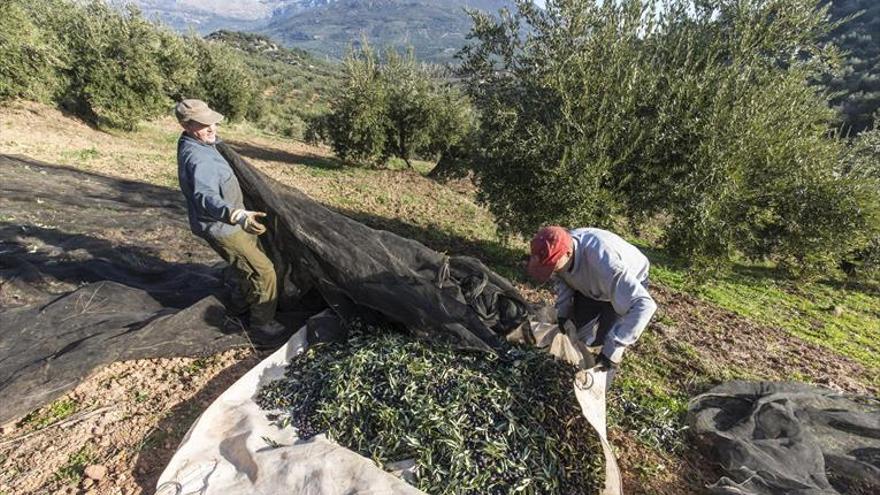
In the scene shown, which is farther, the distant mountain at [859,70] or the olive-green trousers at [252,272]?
the distant mountain at [859,70]

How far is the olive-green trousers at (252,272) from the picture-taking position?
395cm

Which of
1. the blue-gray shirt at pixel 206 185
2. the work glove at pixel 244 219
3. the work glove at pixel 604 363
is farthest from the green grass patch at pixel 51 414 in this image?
the work glove at pixel 604 363

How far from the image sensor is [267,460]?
271 centimetres

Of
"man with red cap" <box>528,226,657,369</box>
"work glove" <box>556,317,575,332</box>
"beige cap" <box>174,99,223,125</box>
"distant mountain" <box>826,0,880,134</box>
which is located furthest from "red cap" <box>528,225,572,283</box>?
"distant mountain" <box>826,0,880,134</box>

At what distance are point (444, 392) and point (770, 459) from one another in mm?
2372

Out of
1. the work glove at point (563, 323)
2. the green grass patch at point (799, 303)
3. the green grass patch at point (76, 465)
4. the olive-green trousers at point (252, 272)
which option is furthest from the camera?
the green grass patch at point (799, 303)

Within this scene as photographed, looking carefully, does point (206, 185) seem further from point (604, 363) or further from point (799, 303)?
point (799, 303)

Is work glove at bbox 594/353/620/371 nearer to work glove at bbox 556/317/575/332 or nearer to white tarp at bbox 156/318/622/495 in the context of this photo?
white tarp at bbox 156/318/622/495

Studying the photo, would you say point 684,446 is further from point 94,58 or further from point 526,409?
point 94,58

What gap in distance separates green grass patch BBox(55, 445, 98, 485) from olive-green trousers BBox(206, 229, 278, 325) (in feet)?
5.04

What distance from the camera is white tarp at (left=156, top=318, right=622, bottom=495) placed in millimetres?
2574

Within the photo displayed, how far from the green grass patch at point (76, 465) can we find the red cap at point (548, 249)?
3.32 m

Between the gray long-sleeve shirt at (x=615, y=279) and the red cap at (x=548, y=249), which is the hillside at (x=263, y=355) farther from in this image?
the red cap at (x=548, y=249)

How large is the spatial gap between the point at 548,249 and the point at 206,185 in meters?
2.90
